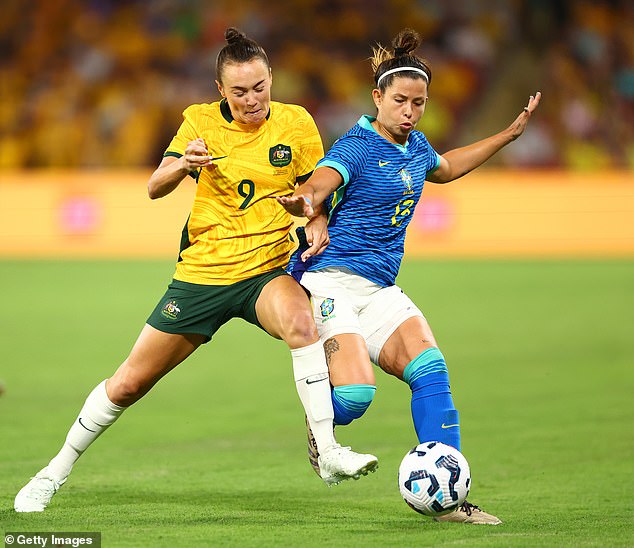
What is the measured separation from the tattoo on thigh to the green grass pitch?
0.75 meters

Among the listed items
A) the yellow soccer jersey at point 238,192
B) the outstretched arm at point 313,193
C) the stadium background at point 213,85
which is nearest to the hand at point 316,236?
the outstretched arm at point 313,193

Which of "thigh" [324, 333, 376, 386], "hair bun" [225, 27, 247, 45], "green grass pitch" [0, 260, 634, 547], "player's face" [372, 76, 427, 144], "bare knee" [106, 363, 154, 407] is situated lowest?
"green grass pitch" [0, 260, 634, 547]

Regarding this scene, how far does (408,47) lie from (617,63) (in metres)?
17.9

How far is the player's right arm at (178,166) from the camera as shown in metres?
5.03

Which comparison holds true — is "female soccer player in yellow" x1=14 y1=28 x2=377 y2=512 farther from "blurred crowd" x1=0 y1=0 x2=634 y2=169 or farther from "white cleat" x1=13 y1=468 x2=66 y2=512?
"blurred crowd" x1=0 y1=0 x2=634 y2=169

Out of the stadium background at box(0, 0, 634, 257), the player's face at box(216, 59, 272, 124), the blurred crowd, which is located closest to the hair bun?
the player's face at box(216, 59, 272, 124)

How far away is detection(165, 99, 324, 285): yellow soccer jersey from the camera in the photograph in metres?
5.45

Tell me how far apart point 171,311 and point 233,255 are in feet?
1.30

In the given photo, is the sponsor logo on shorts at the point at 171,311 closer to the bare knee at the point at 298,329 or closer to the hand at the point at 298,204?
the bare knee at the point at 298,329

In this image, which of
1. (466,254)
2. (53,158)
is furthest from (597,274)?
(53,158)

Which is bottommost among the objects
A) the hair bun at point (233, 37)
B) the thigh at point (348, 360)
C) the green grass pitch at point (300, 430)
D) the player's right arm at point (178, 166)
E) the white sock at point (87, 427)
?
the green grass pitch at point (300, 430)

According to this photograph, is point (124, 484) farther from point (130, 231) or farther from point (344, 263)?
point (130, 231)

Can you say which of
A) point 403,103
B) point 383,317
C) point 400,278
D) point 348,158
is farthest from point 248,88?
point 400,278

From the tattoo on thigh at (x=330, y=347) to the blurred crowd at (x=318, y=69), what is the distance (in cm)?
1595
